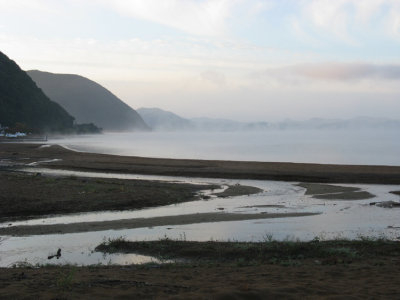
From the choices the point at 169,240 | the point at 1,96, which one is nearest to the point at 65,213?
the point at 169,240

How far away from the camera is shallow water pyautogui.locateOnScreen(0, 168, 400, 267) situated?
42.2 ft

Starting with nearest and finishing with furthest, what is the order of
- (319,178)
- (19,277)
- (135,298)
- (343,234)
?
(135,298) < (19,277) < (343,234) < (319,178)

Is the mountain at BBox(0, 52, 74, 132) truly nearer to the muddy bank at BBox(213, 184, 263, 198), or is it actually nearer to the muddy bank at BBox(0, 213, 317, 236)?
the muddy bank at BBox(213, 184, 263, 198)

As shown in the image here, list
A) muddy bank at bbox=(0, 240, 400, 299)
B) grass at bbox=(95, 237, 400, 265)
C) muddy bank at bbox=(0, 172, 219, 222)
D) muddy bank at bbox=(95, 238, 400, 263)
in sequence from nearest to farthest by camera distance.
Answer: muddy bank at bbox=(0, 240, 400, 299) → grass at bbox=(95, 237, 400, 265) → muddy bank at bbox=(95, 238, 400, 263) → muddy bank at bbox=(0, 172, 219, 222)

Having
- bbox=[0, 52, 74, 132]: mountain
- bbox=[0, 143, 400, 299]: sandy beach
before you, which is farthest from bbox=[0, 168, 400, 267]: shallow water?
bbox=[0, 52, 74, 132]: mountain

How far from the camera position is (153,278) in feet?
29.3

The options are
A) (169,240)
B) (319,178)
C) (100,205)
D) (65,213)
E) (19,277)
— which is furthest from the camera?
(319,178)

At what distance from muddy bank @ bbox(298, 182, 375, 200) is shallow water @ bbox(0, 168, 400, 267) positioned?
1.10 m

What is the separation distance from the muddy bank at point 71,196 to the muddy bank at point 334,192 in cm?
794

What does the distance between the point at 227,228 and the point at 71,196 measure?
10049 mm

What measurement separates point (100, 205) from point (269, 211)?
28.5ft

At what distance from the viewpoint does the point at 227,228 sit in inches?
663

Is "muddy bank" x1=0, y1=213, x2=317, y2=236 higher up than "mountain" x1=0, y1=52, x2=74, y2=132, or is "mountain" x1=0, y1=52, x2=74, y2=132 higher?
"mountain" x1=0, y1=52, x2=74, y2=132

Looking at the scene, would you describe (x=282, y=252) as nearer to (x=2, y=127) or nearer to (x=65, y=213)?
(x=65, y=213)
